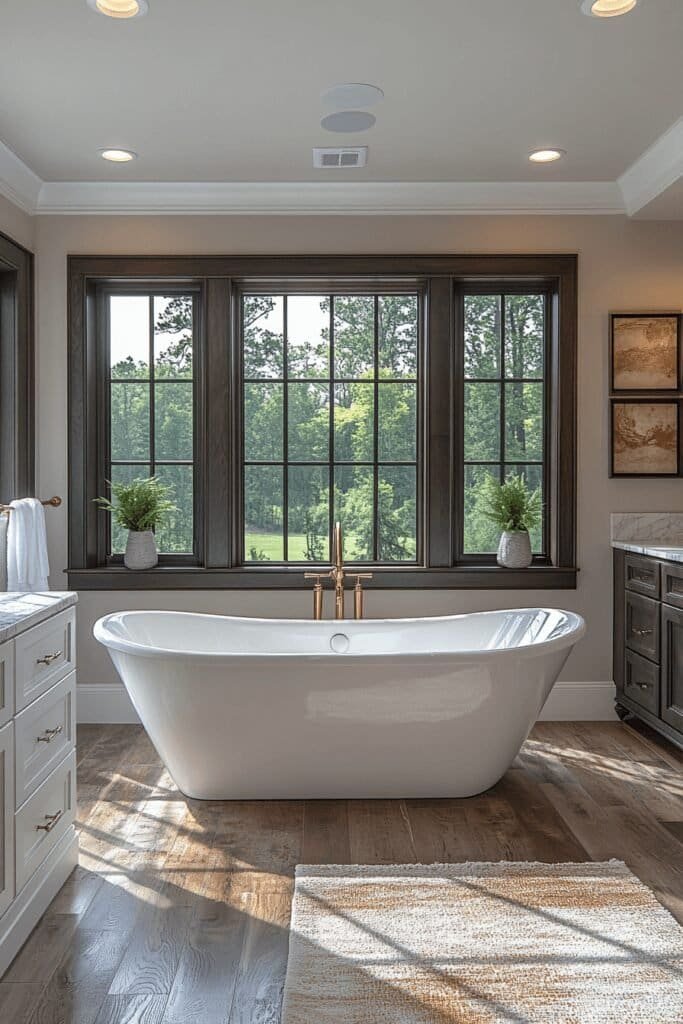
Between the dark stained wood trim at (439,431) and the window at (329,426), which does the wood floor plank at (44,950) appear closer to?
the window at (329,426)

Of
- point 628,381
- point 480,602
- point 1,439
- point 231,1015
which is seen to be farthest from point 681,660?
point 1,439

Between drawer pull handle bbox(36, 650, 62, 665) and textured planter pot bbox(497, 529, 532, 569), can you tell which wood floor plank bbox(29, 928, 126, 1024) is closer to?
drawer pull handle bbox(36, 650, 62, 665)

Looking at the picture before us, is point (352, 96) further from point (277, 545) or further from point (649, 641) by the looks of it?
point (649, 641)

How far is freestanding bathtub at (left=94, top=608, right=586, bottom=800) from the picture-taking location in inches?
124

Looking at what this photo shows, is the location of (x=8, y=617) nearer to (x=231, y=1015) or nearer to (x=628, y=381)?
(x=231, y=1015)

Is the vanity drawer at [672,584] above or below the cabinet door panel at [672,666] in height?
above

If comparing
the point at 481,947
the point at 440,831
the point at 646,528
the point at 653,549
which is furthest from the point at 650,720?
the point at 481,947

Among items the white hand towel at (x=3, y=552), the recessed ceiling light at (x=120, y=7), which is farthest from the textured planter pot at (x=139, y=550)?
the recessed ceiling light at (x=120, y=7)

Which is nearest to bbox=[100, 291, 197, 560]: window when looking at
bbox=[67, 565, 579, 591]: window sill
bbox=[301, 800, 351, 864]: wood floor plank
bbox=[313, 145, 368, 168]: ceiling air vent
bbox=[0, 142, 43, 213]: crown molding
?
bbox=[67, 565, 579, 591]: window sill

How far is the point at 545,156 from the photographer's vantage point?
3.94 metres

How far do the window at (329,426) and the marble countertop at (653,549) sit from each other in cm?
101

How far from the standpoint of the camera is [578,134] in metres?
3.70

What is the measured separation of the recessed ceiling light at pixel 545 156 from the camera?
3.90 m

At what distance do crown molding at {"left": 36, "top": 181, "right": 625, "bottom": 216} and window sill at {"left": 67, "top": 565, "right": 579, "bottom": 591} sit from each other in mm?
1735
